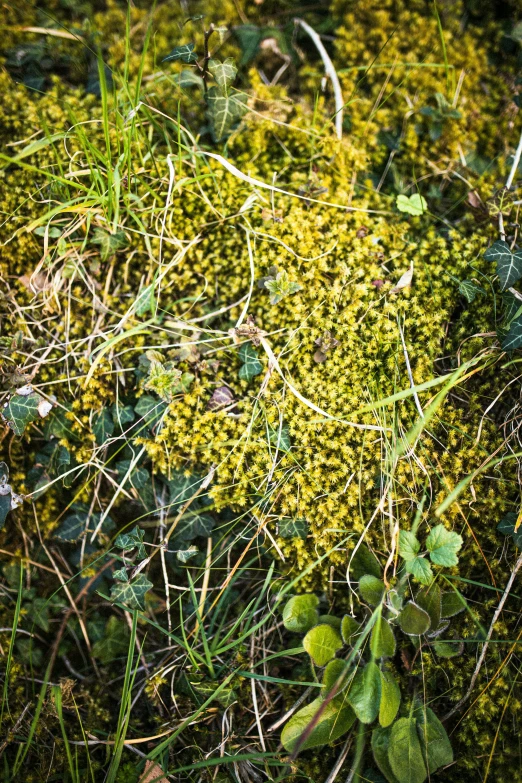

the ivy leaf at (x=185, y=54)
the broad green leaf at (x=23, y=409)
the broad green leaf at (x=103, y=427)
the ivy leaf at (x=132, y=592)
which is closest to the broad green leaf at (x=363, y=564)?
the ivy leaf at (x=132, y=592)

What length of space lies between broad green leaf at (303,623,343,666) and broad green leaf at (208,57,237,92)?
269cm

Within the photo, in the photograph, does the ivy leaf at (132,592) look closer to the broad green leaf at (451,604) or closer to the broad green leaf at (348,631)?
the broad green leaf at (348,631)

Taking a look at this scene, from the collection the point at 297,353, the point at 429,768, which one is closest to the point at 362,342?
the point at 297,353

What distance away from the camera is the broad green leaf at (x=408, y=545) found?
209 centimetres

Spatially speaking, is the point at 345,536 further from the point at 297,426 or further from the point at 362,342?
the point at 362,342

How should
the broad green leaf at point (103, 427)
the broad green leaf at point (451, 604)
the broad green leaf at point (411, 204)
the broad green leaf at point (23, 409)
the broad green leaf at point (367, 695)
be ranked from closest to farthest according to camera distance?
the broad green leaf at point (367, 695)
the broad green leaf at point (451, 604)
the broad green leaf at point (23, 409)
the broad green leaf at point (103, 427)
the broad green leaf at point (411, 204)

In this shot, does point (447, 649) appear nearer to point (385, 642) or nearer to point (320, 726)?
point (385, 642)

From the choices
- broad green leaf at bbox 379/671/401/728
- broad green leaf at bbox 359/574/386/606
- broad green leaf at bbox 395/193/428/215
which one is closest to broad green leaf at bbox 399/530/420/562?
broad green leaf at bbox 359/574/386/606

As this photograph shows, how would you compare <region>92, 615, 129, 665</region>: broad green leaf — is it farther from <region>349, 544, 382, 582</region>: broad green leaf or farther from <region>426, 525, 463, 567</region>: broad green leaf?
<region>426, 525, 463, 567</region>: broad green leaf

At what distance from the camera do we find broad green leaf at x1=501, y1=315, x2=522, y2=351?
87.6 inches

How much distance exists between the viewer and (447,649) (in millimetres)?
2180

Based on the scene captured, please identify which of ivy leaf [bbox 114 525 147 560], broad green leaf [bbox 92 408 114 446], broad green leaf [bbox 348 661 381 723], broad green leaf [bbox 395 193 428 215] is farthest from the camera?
broad green leaf [bbox 395 193 428 215]

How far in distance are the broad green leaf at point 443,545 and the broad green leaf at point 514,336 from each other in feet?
2.92

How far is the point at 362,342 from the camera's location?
2.38 m
